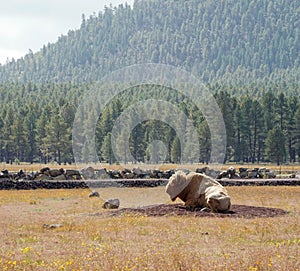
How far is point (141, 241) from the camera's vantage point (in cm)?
1692

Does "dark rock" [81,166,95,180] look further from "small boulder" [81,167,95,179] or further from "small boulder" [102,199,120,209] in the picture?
"small boulder" [102,199,120,209]

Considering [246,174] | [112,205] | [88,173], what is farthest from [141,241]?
[246,174]

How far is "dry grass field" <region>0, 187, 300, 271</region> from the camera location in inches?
504

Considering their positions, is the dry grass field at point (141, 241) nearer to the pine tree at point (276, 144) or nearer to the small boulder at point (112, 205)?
the small boulder at point (112, 205)

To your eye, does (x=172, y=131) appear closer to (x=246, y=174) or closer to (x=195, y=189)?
(x=246, y=174)

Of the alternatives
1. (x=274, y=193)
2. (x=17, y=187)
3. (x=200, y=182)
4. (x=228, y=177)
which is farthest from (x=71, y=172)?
(x=200, y=182)

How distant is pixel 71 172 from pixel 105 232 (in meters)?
32.2

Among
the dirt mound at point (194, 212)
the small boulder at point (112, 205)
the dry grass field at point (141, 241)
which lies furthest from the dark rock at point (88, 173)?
the dirt mound at point (194, 212)

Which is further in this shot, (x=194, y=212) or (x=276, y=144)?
(x=276, y=144)

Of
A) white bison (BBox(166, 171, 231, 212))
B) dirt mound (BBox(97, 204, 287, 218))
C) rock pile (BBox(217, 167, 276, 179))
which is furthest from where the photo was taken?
rock pile (BBox(217, 167, 276, 179))

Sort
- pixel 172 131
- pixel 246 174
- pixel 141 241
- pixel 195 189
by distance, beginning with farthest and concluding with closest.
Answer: pixel 172 131
pixel 246 174
pixel 195 189
pixel 141 241

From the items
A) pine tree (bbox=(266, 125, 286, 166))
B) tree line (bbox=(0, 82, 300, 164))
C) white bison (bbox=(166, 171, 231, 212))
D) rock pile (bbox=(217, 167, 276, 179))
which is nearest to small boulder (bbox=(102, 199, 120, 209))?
white bison (bbox=(166, 171, 231, 212))

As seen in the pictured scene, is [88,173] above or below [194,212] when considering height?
above

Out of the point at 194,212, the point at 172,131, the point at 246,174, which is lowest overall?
the point at 194,212
